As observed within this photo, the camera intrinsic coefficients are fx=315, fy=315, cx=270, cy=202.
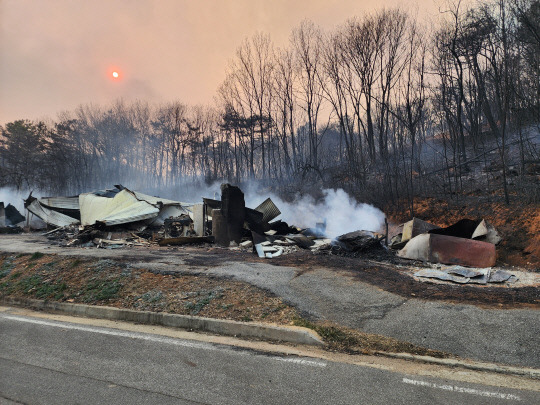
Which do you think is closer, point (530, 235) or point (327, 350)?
point (327, 350)

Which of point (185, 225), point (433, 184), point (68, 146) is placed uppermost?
point (68, 146)

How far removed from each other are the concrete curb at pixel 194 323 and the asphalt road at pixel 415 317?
0.69 metres

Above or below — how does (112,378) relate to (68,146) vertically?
below

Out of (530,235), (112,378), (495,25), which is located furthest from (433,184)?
(112,378)

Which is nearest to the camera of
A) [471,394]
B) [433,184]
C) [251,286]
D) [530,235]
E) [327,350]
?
[471,394]

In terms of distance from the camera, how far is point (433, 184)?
54.1ft

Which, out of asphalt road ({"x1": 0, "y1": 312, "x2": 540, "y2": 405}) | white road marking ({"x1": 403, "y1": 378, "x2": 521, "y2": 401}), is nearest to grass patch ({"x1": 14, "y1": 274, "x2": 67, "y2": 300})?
asphalt road ({"x1": 0, "y1": 312, "x2": 540, "y2": 405})

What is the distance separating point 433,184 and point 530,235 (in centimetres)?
659

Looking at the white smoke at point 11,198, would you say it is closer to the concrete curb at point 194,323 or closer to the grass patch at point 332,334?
the concrete curb at point 194,323

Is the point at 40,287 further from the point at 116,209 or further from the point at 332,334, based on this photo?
the point at 116,209

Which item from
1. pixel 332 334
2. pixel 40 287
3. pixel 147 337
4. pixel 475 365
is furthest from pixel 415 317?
pixel 40 287

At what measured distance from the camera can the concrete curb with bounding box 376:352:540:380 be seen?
11.4ft

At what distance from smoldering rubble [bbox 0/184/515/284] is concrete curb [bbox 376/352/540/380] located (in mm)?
3968

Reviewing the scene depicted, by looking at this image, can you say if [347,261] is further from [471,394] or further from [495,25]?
[495,25]
